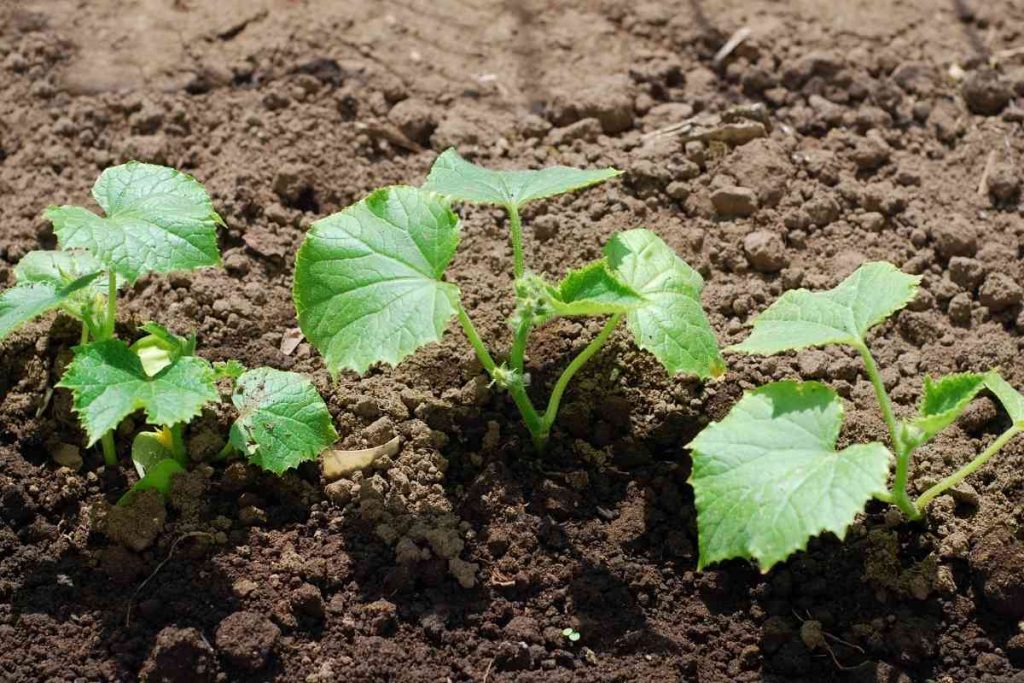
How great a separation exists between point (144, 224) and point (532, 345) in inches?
40.9

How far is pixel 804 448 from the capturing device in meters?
2.46

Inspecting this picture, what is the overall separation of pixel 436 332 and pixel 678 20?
6.70 ft

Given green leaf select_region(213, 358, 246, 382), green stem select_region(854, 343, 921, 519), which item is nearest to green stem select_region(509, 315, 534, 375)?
green leaf select_region(213, 358, 246, 382)

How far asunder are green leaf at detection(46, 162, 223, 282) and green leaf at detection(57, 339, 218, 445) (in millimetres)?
199

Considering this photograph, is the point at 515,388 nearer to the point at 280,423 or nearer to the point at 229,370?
the point at 280,423

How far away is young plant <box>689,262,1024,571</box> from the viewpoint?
2316 millimetres

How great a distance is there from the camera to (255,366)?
3.08 m

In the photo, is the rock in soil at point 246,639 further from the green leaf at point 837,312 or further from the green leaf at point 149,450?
the green leaf at point 837,312

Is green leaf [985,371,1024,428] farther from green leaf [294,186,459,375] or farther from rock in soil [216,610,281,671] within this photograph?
rock in soil [216,610,281,671]

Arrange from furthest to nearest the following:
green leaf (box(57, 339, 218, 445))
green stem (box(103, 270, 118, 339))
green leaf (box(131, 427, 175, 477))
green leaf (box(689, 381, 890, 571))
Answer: green leaf (box(131, 427, 175, 477)), green stem (box(103, 270, 118, 339)), green leaf (box(57, 339, 218, 445)), green leaf (box(689, 381, 890, 571))

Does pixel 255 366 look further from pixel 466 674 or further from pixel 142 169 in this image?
pixel 466 674

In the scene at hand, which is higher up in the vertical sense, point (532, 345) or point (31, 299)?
point (31, 299)

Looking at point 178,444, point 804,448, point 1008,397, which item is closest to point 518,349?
point 804,448

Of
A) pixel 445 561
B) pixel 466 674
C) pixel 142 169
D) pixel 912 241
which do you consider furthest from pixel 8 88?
pixel 912 241
